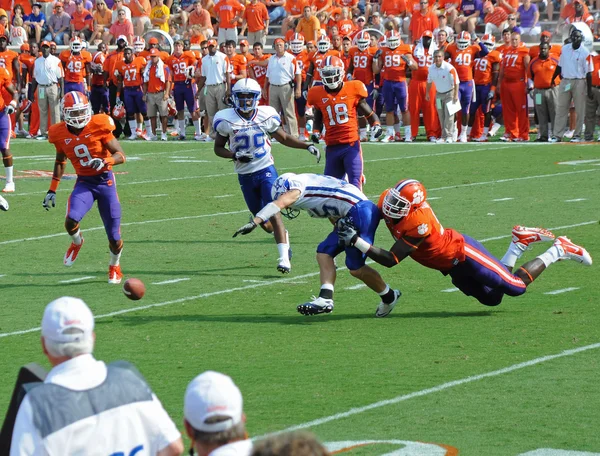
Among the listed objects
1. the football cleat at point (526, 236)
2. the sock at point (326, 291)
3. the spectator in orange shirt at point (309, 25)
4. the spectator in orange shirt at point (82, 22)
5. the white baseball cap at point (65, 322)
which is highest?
the spectator in orange shirt at point (82, 22)

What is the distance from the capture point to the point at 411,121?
23.1 meters

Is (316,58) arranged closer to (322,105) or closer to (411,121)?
(411,121)

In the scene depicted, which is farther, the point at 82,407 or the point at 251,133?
the point at 251,133

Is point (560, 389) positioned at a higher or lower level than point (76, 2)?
lower

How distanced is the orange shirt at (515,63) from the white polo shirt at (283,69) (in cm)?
384

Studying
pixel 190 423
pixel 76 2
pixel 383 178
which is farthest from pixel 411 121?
pixel 190 423

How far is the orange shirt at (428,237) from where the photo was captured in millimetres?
8352

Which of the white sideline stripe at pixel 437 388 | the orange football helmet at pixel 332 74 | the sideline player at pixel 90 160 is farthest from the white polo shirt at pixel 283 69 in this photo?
the white sideline stripe at pixel 437 388

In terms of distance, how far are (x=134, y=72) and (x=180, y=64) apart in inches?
35.7

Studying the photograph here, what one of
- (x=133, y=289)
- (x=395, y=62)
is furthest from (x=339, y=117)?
(x=395, y=62)

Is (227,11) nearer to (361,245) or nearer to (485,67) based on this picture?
(485,67)

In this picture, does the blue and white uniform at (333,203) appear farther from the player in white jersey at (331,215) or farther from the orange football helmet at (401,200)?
the orange football helmet at (401,200)

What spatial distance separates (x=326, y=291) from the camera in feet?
28.5

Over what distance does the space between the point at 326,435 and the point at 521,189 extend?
1011 cm
